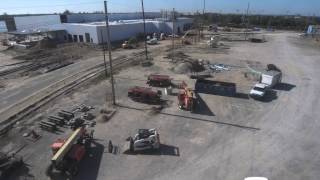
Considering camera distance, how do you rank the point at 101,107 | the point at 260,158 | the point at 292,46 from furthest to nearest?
the point at 292,46
the point at 101,107
the point at 260,158

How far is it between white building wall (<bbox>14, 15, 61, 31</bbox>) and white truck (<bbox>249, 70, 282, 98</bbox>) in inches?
2407

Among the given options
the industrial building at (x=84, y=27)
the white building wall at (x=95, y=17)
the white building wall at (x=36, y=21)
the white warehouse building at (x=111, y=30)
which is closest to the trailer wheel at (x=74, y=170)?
the industrial building at (x=84, y=27)

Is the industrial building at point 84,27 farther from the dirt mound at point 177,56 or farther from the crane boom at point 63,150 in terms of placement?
the crane boom at point 63,150

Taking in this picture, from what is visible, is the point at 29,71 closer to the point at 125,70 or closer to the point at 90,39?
the point at 125,70

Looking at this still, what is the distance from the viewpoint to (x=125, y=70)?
4153 cm

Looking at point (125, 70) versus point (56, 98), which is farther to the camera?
point (125, 70)

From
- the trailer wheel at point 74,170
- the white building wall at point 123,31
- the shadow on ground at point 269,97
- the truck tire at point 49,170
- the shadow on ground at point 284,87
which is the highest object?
the white building wall at point 123,31

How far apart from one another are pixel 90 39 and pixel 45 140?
149 feet

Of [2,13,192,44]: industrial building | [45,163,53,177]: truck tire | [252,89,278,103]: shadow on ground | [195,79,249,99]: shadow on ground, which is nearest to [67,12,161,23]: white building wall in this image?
[2,13,192,44]: industrial building

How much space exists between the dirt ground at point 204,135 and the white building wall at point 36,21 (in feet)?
163

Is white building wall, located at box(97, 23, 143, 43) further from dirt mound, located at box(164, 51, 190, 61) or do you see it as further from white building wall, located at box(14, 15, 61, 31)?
dirt mound, located at box(164, 51, 190, 61)

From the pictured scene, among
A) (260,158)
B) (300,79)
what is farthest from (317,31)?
(260,158)

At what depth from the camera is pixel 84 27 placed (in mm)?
63875

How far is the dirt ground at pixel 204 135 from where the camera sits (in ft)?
58.5
